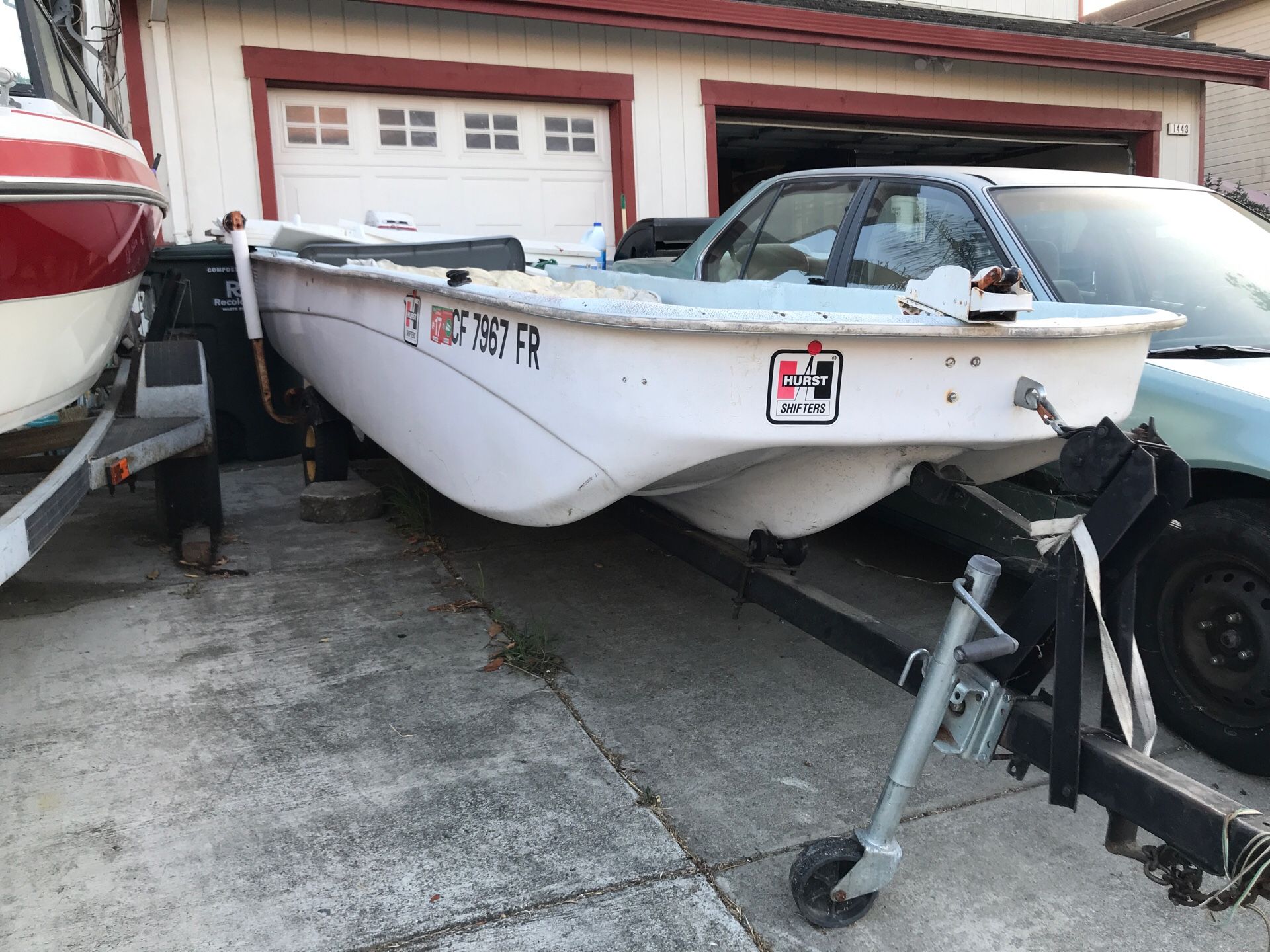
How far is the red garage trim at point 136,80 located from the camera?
697 cm

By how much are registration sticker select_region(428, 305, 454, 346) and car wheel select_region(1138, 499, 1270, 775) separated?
2.22 m

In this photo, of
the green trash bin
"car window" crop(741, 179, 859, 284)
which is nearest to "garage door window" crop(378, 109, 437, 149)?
the green trash bin

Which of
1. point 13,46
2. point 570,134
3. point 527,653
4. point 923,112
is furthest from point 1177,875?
point 923,112

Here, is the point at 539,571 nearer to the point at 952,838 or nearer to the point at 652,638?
the point at 652,638

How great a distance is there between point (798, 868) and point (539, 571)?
8.25ft

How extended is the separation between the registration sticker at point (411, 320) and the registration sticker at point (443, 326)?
13cm

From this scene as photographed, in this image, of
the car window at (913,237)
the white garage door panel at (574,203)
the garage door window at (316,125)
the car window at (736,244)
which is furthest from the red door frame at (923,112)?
the car window at (913,237)

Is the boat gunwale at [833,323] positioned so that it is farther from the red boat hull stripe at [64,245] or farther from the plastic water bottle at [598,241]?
the plastic water bottle at [598,241]

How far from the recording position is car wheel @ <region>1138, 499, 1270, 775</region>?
8.53ft

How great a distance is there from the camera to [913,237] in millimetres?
3799

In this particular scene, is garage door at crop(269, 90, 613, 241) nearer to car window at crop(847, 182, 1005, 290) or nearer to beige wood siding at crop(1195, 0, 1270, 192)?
car window at crop(847, 182, 1005, 290)

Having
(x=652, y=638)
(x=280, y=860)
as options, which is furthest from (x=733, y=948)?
(x=652, y=638)

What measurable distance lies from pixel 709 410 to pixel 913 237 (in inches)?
79.1

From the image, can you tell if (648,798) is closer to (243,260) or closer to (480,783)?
(480,783)
